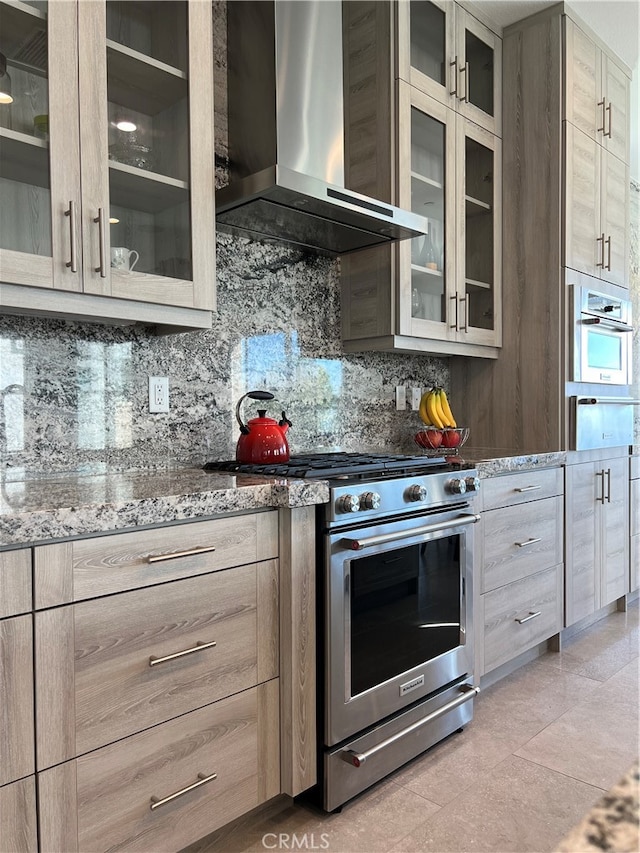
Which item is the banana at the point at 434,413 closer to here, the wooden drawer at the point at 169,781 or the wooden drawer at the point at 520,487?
the wooden drawer at the point at 520,487

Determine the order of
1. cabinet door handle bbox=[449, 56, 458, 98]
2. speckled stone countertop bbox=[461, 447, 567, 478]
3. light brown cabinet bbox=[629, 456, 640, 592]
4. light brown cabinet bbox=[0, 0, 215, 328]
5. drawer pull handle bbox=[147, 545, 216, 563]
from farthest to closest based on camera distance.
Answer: light brown cabinet bbox=[629, 456, 640, 592] → cabinet door handle bbox=[449, 56, 458, 98] → speckled stone countertop bbox=[461, 447, 567, 478] → light brown cabinet bbox=[0, 0, 215, 328] → drawer pull handle bbox=[147, 545, 216, 563]

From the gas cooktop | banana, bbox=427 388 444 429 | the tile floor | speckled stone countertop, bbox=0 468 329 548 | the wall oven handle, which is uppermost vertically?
banana, bbox=427 388 444 429

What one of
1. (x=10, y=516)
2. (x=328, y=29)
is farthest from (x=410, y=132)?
(x=10, y=516)

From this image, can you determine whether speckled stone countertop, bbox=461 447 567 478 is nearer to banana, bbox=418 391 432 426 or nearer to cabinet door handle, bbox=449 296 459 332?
banana, bbox=418 391 432 426

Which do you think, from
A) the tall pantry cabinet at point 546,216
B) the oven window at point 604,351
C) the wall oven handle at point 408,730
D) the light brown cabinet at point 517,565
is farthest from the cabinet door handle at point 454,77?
the wall oven handle at point 408,730

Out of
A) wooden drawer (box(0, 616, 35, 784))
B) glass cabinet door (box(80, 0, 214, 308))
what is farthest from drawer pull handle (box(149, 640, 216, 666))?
glass cabinet door (box(80, 0, 214, 308))

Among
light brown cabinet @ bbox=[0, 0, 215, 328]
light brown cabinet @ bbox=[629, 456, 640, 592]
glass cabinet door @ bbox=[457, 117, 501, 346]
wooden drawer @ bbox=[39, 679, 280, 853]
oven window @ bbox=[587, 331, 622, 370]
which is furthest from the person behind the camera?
light brown cabinet @ bbox=[629, 456, 640, 592]

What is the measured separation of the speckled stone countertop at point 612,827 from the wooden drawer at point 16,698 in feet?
3.71

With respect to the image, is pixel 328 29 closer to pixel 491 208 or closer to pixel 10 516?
pixel 491 208

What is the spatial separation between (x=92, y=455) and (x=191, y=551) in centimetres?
67

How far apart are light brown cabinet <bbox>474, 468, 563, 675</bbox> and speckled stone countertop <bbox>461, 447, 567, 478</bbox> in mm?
37

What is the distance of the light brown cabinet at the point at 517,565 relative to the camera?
247 cm

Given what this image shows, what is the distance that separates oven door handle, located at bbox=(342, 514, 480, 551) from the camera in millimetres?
1787

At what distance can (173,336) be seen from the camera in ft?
7.27
